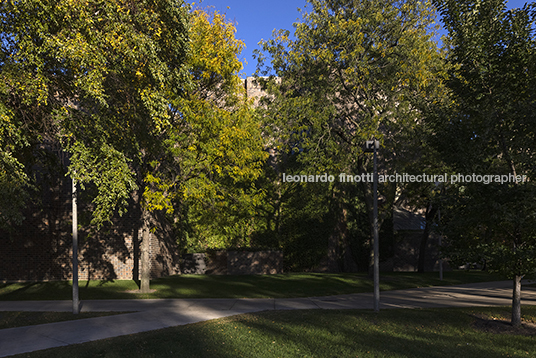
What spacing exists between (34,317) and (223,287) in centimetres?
782

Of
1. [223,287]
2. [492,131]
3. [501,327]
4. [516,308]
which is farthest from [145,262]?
[492,131]

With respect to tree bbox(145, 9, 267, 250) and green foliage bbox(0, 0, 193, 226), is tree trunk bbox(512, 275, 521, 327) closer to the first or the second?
tree bbox(145, 9, 267, 250)

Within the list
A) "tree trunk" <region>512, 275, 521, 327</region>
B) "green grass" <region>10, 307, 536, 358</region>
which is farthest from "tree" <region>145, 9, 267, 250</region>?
"tree trunk" <region>512, 275, 521, 327</region>

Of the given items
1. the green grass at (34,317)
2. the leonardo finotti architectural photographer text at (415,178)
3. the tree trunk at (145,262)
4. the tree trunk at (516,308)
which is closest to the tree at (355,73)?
the leonardo finotti architectural photographer text at (415,178)

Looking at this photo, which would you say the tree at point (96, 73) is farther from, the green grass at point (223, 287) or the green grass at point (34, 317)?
the green grass at point (223, 287)

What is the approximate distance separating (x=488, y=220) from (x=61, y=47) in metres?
10.5

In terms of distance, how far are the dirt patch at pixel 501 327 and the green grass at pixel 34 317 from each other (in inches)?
377

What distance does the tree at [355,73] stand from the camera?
18062 mm

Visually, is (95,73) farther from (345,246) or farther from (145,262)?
(345,246)

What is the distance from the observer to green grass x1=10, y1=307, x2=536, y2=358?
24.6 ft

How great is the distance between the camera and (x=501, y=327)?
32.2 feet

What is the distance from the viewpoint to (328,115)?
61.8 feet

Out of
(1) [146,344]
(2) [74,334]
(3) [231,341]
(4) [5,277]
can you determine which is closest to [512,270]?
(3) [231,341]

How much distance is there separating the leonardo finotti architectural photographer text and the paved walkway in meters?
4.47
